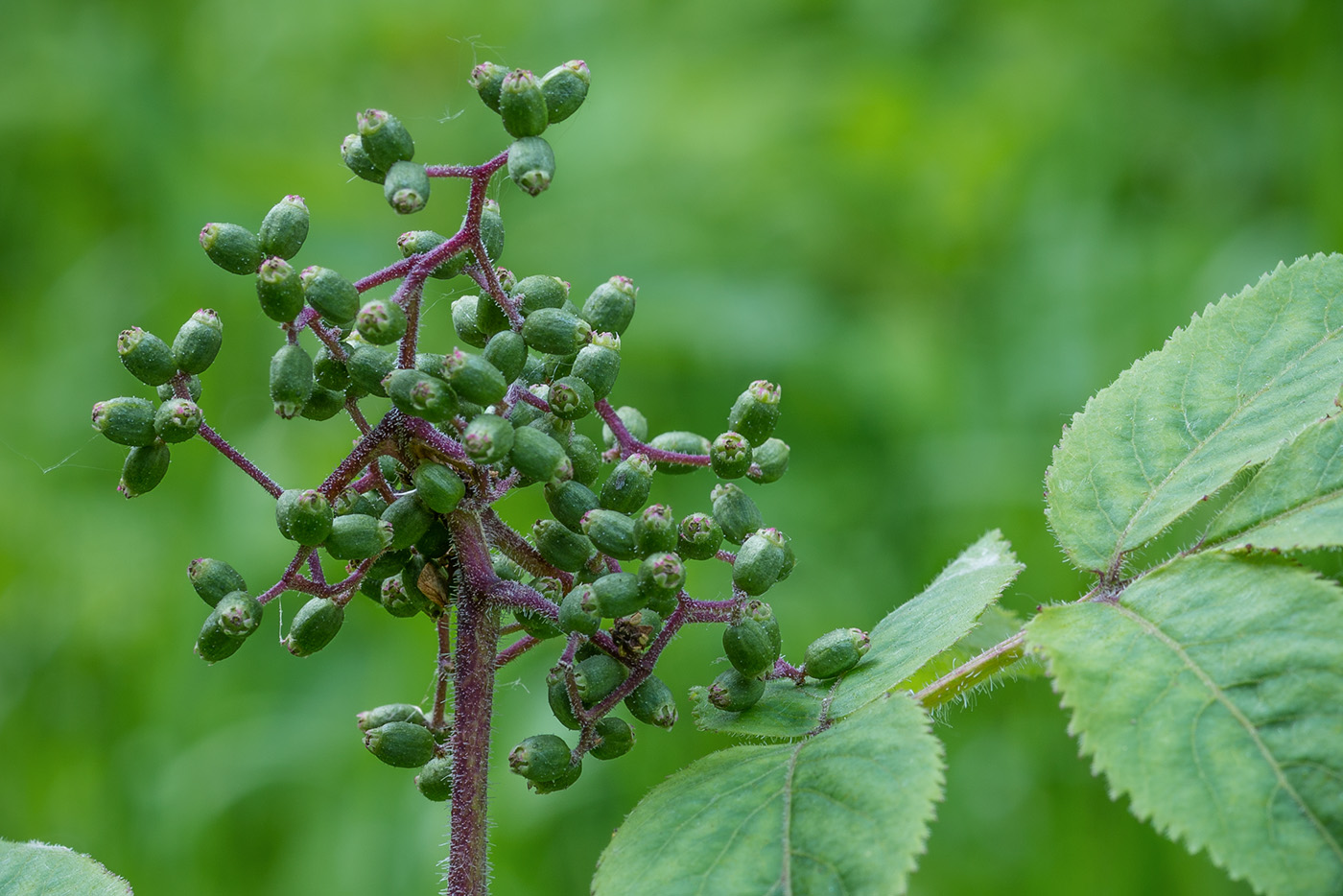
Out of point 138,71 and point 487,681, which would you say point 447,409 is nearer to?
point 487,681

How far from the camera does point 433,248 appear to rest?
2.26m

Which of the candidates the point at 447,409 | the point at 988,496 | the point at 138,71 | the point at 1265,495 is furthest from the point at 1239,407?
the point at 138,71

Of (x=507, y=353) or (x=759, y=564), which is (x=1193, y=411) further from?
(x=507, y=353)

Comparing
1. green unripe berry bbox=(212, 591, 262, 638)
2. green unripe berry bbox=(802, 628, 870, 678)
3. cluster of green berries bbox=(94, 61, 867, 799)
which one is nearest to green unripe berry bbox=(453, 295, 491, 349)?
cluster of green berries bbox=(94, 61, 867, 799)

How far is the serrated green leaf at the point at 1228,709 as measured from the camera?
5.50 ft

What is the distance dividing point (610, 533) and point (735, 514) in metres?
0.34

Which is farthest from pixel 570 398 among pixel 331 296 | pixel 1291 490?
pixel 1291 490

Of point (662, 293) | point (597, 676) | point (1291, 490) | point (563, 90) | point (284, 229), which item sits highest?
point (662, 293)

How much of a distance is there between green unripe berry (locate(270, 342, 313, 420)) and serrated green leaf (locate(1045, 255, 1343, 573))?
1483 mm

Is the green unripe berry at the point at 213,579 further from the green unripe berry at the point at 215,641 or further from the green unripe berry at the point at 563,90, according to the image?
the green unripe berry at the point at 563,90

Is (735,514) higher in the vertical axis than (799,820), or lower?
higher

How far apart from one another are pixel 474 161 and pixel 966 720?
14.1 ft

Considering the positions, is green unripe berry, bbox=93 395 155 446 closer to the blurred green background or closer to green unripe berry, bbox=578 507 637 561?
green unripe berry, bbox=578 507 637 561

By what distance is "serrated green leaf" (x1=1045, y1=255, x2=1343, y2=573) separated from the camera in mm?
2311
